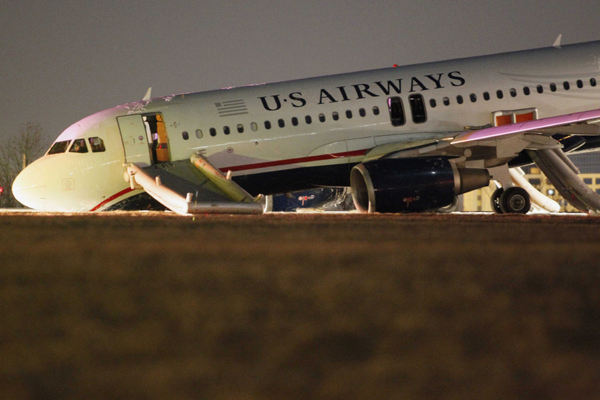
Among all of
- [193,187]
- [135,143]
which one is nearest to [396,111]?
[193,187]

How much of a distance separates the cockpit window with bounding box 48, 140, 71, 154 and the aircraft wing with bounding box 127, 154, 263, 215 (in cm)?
136

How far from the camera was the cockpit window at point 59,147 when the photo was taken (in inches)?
514

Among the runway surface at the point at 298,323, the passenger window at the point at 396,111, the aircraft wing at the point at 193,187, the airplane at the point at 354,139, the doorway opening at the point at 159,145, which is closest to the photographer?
the runway surface at the point at 298,323

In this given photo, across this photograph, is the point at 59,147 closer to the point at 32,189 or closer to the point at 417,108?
the point at 32,189

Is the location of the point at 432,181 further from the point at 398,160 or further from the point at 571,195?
the point at 571,195

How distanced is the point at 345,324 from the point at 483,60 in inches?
480

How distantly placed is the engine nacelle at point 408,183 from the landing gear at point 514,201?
2.97 feet

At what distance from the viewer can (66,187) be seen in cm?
1271

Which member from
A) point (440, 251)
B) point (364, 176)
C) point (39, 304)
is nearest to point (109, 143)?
point (364, 176)

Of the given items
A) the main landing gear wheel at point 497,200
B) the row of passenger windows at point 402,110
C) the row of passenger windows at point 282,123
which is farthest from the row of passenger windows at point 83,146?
the main landing gear wheel at point 497,200

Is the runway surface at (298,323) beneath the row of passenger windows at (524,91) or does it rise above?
beneath

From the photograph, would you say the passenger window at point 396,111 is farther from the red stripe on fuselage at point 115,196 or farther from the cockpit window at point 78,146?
the cockpit window at point 78,146

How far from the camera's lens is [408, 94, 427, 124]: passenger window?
1349 centimetres

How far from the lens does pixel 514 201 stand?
13172mm
